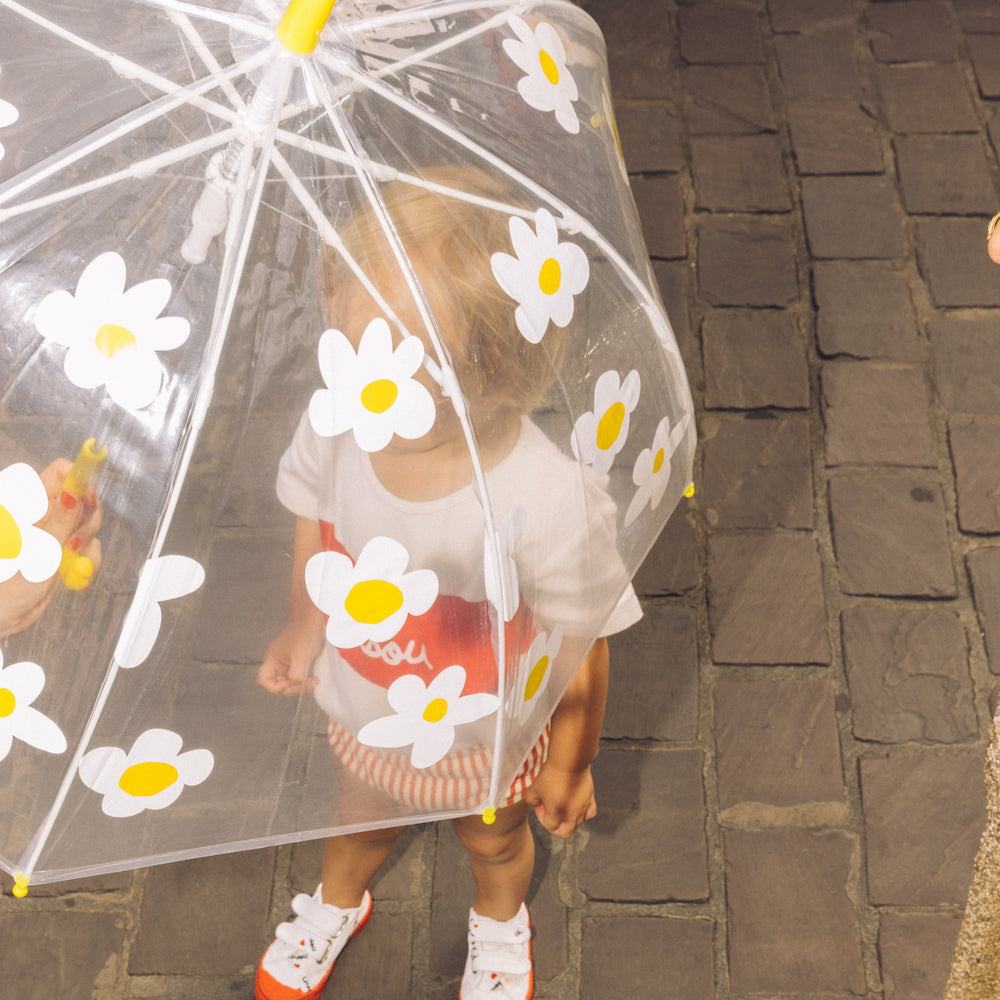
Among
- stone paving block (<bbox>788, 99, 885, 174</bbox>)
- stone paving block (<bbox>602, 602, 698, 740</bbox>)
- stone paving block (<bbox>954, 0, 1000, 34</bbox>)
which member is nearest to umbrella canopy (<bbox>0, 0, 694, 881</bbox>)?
stone paving block (<bbox>602, 602, 698, 740</bbox>)

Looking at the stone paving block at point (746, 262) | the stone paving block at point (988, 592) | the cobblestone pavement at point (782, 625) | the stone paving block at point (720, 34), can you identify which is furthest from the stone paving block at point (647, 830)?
the stone paving block at point (720, 34)

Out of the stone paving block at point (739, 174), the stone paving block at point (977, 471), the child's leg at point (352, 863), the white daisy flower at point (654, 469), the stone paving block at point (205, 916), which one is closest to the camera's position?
the white daisy flower at point (654, 469)

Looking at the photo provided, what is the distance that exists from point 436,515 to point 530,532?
0.14 metres

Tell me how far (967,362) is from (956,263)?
0.38 meters

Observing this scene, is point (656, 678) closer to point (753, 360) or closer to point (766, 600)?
point (766, 600)

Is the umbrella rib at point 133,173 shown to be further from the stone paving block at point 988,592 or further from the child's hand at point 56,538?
the stone paving block at point 988,592

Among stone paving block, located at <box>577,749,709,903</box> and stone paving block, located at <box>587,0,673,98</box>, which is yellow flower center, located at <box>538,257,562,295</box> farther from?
stone paving block, located at <box>587,0,673,98</box>

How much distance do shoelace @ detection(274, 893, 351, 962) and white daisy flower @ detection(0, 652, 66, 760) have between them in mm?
1236

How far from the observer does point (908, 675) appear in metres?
2.75

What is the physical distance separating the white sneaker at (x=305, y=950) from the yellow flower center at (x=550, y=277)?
1.60m

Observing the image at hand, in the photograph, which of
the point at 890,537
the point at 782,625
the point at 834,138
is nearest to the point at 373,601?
the point at 782,625

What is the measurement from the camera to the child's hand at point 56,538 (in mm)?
1200

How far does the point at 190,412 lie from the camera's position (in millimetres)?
1203

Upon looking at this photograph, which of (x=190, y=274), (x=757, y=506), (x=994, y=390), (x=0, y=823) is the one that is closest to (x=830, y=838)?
(x=757, y=506)
